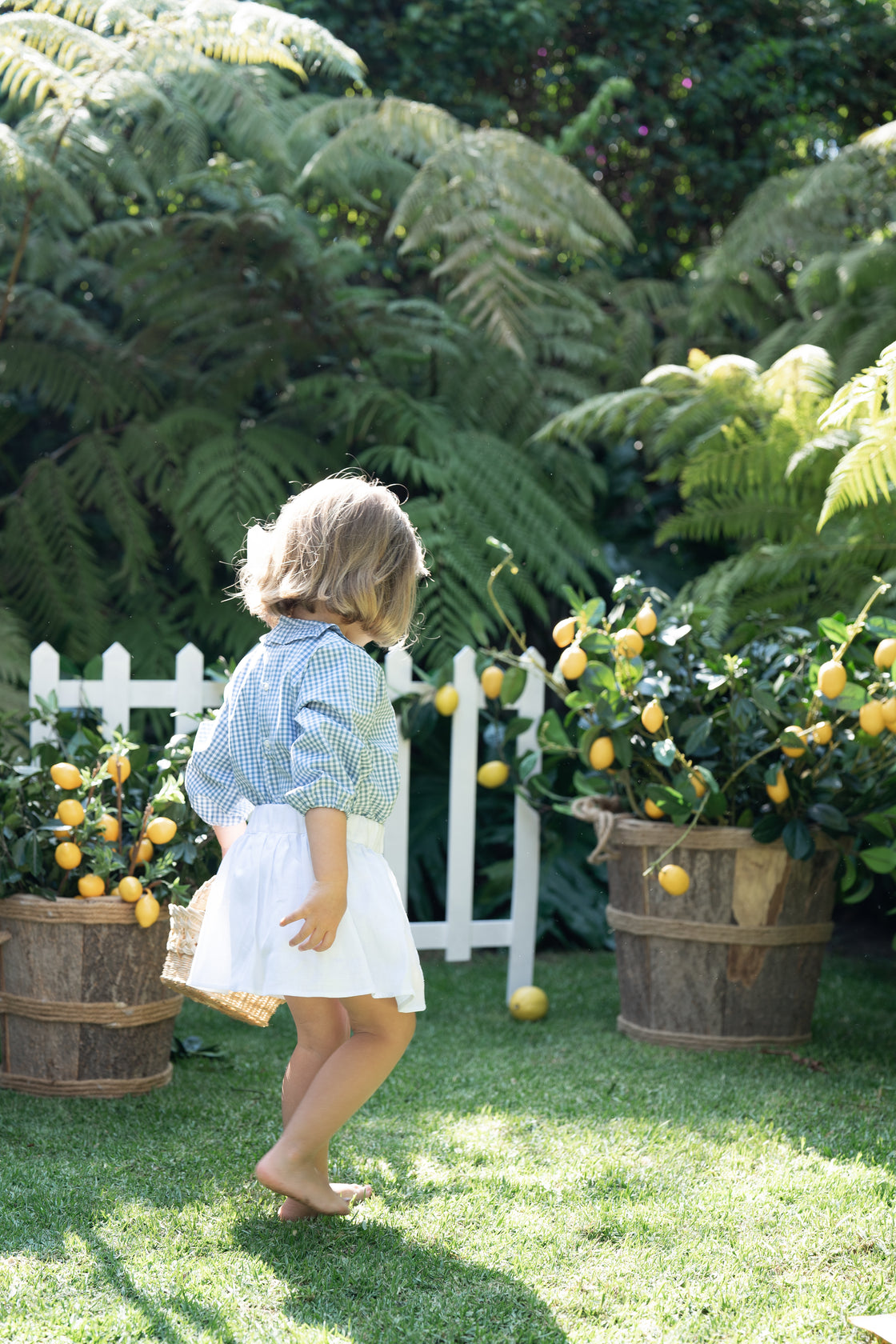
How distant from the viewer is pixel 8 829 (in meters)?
2.39

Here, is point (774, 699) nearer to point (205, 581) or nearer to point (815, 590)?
point (815, 590)

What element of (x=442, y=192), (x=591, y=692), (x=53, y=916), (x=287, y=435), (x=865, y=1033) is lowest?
(x=865, y=1033)

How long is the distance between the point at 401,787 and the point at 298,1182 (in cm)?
150

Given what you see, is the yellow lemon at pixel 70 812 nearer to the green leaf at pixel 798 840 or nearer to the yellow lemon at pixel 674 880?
the yellow lemon at pixel 674 880

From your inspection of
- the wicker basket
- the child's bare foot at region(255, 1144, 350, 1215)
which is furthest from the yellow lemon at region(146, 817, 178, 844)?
the child's bare foot at region(255, 1144, 350, 1215)

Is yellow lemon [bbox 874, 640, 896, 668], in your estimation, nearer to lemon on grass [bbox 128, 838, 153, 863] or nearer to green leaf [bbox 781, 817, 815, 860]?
green leaf [bbox 781, 817, 815, 860]

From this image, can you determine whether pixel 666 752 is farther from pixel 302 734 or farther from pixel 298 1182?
pixel 298 1182

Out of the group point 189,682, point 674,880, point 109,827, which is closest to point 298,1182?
point 109,827

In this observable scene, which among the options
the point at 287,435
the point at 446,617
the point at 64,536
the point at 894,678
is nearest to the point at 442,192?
the point at 287,435

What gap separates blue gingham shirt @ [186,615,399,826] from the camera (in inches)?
66.7

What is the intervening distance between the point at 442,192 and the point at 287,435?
0.96 m

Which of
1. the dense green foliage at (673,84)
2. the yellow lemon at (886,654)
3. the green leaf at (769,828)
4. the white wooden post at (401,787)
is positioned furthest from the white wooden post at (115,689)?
the dense green foliage at (673,84)

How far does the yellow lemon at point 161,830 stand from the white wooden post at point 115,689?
0.63 meters

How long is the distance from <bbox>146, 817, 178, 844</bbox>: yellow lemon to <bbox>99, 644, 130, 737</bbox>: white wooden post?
0.63 metres
